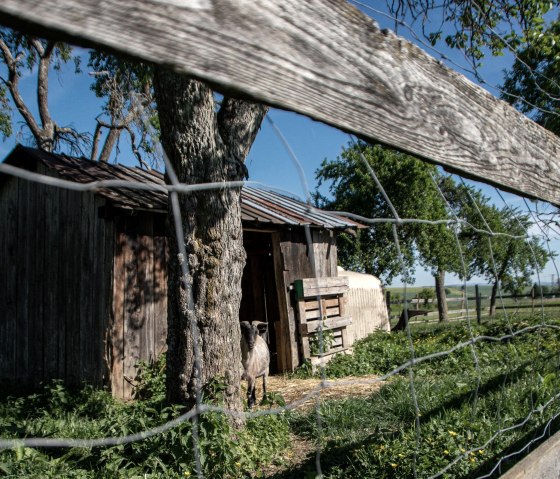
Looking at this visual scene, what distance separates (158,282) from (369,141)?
8133 millimetres

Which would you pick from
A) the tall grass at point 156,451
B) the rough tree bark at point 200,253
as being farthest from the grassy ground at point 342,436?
the rough tree bark at point 200,253

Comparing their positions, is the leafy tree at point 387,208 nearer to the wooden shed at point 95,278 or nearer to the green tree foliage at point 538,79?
the green tree foliage at point 538,79

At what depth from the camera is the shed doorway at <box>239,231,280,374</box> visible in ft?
37.9

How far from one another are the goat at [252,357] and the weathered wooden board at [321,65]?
6.33 m

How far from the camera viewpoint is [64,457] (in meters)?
4.42

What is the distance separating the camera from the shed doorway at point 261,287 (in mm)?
11562

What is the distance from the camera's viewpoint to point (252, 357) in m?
7.95

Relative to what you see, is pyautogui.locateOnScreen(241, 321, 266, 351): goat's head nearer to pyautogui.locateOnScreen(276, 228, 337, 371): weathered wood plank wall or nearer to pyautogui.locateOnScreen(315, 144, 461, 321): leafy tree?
pyautogui.locateOnScreen(276, 228, 337, 371): weathered wood plank wall

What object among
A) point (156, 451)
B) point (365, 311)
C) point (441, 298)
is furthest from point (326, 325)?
point (441, 298)

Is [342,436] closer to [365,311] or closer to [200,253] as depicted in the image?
[200,253]

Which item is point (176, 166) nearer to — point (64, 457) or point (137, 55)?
point (64, 457)

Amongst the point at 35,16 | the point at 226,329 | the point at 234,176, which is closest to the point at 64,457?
the point at 226,329

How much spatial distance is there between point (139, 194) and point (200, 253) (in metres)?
3.78

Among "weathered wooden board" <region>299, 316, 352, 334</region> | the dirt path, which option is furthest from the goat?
"weathered wooden board" <region>299, 316, 352, 334</region>
